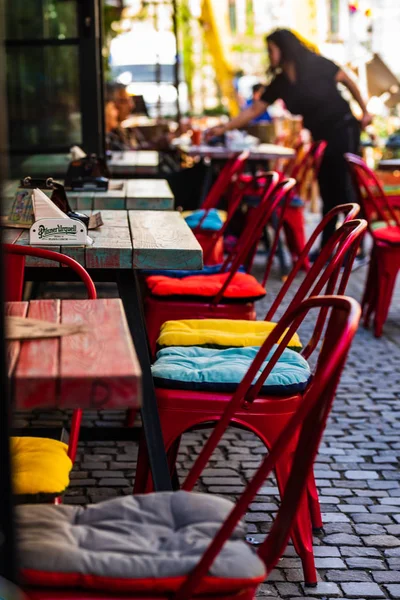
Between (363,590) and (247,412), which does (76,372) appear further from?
(363,590)

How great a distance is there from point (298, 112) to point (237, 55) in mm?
24050

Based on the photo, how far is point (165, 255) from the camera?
2.59m

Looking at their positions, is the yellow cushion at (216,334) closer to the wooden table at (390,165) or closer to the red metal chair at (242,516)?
the red metal chair at (242,516)

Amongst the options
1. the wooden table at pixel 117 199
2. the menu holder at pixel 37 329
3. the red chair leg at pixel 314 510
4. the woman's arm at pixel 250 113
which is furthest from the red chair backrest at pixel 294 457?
the woman's arm at pixel 250 113

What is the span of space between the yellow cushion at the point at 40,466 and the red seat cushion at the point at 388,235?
3.64 metres

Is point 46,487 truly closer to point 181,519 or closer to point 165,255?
point 181,519

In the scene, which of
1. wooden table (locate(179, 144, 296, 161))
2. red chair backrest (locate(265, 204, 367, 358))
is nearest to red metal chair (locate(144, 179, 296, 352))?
red chair backrest (locate(265, 204, 367, 358))

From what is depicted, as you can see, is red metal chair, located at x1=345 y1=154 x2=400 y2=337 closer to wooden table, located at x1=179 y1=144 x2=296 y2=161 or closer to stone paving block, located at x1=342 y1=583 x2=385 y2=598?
wooden table, located at x1=179 y1=144 x2=296 y2=161

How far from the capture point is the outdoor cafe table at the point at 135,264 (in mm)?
2441

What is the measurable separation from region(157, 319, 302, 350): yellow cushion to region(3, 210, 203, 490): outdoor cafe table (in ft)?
0.99

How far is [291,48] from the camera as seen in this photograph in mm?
7473

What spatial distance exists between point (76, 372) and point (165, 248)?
3.62 ft

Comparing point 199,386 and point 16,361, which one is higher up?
point 16,361

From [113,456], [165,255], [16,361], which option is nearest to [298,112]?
[113,456]
